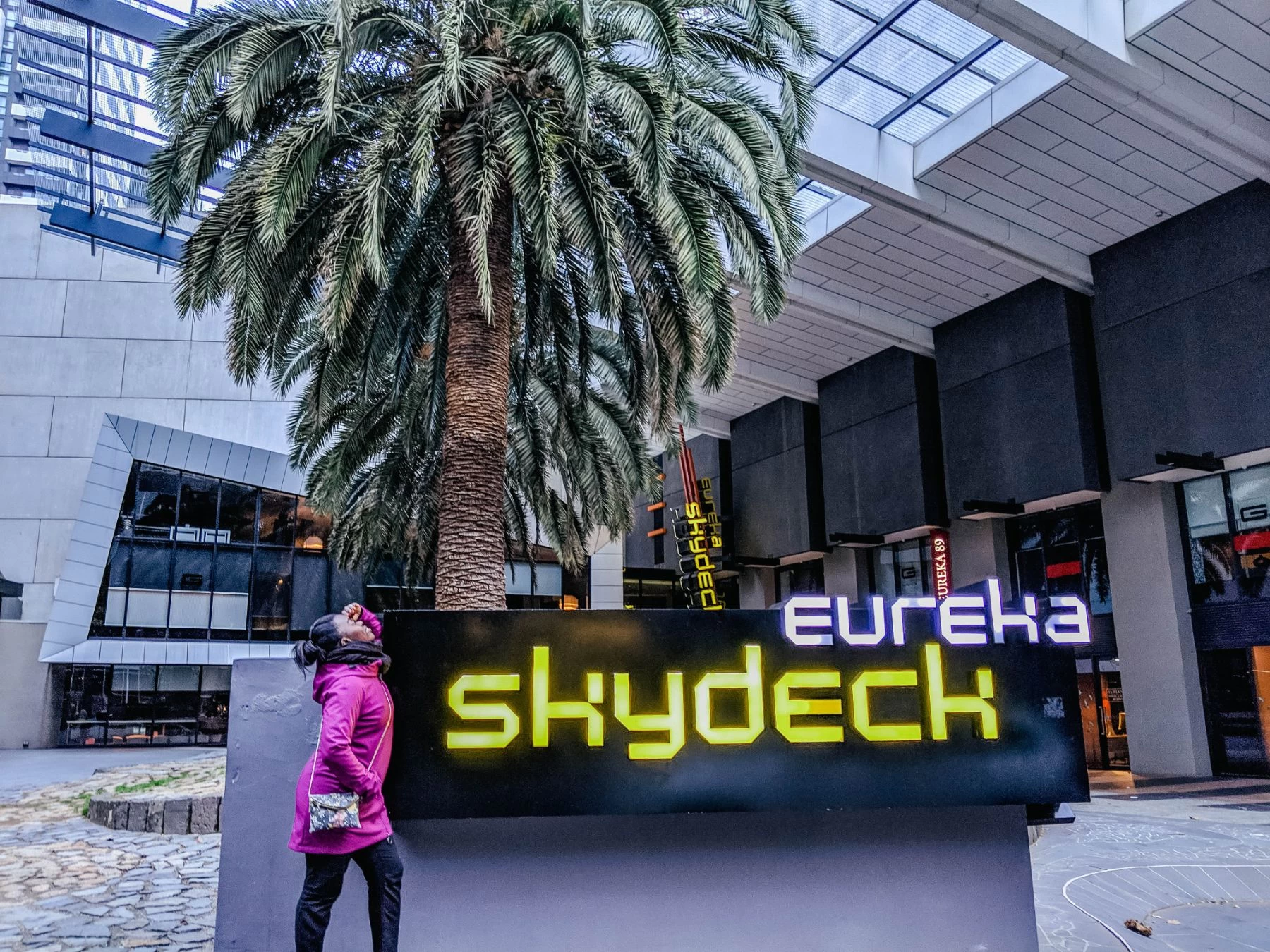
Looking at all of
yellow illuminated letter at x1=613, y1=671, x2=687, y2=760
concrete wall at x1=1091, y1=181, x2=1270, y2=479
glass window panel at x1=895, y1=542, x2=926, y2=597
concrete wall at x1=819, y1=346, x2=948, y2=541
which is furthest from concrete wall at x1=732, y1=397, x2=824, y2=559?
yellow illuminated letter at x1=613, y1=671, x2=687, y2=760

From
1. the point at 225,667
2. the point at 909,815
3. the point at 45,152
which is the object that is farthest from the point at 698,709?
the point at 45,152

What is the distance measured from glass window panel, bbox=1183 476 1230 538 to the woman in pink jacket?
19.9m

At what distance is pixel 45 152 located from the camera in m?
25.0

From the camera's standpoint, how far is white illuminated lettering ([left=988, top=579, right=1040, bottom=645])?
18.1ft

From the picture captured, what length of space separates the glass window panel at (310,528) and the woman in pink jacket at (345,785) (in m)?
24.6

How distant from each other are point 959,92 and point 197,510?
73.0ft

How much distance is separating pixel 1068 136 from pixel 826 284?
24.9 ft

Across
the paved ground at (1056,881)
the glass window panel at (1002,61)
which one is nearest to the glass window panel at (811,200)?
the glass window panel at (1002,61)

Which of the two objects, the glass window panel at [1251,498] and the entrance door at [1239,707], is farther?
the glass window panel at [1251,498]

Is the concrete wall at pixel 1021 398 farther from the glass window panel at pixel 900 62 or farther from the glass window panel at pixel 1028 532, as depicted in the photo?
the glass window panel at pixel 900 62

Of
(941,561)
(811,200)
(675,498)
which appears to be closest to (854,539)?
(941,561)

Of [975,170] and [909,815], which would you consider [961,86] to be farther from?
[909,815]

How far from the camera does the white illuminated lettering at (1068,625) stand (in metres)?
5.57

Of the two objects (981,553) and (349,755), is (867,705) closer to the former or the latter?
(349,755)
